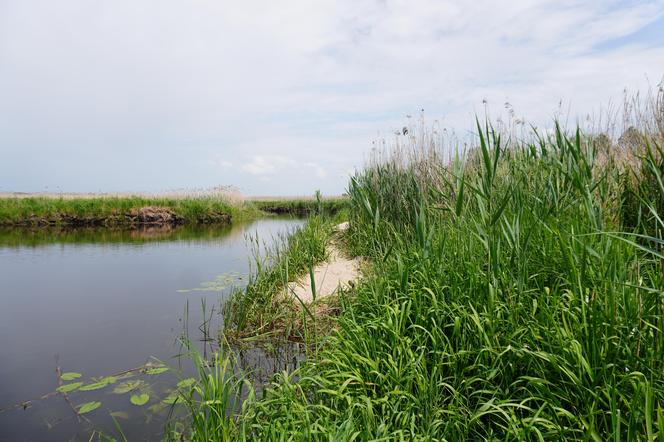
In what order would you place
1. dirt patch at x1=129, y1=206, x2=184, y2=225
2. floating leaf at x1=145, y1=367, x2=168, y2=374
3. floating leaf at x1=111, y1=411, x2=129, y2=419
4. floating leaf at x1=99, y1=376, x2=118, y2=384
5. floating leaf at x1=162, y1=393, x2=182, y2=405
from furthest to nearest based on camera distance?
1. dirt patch at x1=129, y1=206, x2=184, y2=225
2. floating leaf at x1=145, y1=367, x2=168, y2=374
3. floating leaf at x1=99, y1=376, x2=118, y2=384
4. floating leaf at x1=162, y1=393, x2=182, y2=405
5. floating leaf at x1=111, y1=411, x2=129, y2=419

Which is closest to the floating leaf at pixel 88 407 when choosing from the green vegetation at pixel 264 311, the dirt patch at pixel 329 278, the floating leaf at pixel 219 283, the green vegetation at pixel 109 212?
the green vegetation at pixel 264 311

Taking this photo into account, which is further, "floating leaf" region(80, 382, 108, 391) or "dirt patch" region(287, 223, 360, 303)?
"dirt patch" region(287, 223, 360, 303)

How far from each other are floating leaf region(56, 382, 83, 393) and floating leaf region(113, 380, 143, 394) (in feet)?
1.13

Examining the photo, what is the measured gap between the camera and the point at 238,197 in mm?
26531

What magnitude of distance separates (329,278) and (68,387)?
3.31 meters

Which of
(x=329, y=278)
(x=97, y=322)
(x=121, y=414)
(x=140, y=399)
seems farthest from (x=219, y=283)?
(x=121, y=414)

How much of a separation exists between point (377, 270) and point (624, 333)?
84.8 inches

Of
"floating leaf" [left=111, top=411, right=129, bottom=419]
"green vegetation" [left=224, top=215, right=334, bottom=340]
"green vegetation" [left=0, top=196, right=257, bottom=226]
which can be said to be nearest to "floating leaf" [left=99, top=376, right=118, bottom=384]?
"floating leaf" [left=111, top=411, right=129, bottom=419]

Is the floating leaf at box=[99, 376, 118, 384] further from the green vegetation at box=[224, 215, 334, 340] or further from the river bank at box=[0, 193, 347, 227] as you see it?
the river bank at box=[0, 193, 347, 227]

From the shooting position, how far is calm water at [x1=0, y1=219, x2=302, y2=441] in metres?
2.99

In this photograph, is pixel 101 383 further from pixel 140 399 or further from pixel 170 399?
pixel 170 399

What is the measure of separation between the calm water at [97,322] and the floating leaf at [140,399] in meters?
0.04

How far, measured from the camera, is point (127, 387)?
3.37 m

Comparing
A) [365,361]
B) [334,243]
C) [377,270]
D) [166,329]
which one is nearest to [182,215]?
[334,243]
